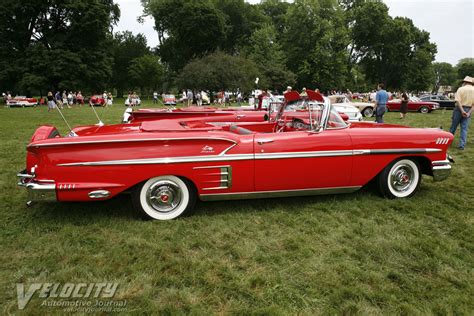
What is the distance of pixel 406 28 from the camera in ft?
169

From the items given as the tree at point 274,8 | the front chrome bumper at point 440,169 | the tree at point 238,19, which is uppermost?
the tree at point 274,8

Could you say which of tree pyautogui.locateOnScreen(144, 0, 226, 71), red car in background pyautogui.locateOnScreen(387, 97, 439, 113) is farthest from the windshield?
tree pyautogui.locateOnScreen(144, 0, 226, 71)

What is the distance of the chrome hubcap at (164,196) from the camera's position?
11.8ft

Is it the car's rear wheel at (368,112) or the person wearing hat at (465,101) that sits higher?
the person wearing hat at (465,101)

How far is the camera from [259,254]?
2988 mm

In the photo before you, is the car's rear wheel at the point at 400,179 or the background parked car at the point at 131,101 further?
the background parked car at the point at 131,101

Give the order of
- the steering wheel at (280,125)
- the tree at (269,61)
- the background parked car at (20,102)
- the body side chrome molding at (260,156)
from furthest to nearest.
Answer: the tree at (269,61) < the background parked car at (20,102) < the steering wheel at (280,125) < the body side chrome molding at (260,156)

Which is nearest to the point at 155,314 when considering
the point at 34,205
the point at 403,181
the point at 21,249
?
the point at 21,249

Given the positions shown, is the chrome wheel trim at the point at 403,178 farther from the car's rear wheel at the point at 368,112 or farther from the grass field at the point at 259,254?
the car's rear wheel at the point at 368,112

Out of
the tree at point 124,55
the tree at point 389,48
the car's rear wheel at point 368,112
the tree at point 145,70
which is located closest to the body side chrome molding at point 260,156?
the car's rear wheel at point 368,112

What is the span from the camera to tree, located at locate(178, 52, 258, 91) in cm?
3372

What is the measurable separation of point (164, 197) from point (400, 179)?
293 cm

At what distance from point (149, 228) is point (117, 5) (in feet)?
167

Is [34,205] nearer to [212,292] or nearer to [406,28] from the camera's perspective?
[212,292]
